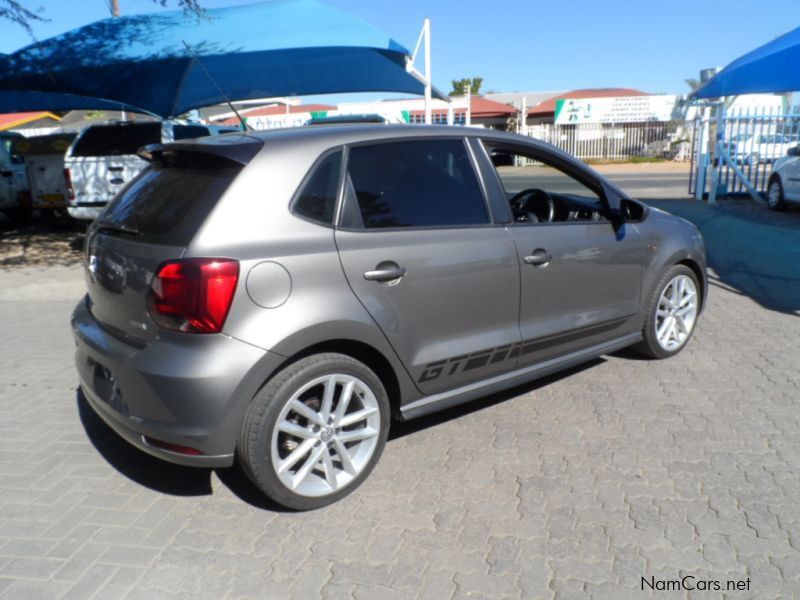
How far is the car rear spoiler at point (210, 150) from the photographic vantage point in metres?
3.12

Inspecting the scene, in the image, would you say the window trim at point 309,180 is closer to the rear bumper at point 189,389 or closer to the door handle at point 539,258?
the rear bumper at point 189,389

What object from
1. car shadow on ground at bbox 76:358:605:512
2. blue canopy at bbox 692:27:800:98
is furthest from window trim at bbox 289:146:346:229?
blue canopy at bbox 692:27:800:98

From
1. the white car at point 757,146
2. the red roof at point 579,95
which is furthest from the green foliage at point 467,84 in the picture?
the white car at point 757,146

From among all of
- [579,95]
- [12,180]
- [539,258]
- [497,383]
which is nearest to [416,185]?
[539,258]

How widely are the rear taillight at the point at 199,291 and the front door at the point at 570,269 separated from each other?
1.76 m

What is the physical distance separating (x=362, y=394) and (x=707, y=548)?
1.69 meters

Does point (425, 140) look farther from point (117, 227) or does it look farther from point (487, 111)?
point (487, 111)

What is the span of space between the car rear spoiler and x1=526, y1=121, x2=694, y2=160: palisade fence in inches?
1362

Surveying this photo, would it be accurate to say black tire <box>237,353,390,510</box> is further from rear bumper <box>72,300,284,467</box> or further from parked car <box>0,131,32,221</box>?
parked car <box>0,131,32,221</box>

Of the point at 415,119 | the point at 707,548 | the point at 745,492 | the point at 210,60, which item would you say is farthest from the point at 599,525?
the point at 415,119

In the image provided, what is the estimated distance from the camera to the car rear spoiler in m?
3.12

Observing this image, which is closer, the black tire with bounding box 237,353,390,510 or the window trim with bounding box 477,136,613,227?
the black tire with bounding box 237,353,390,510

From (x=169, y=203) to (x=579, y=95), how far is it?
47.0m

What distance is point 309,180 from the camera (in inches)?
126
